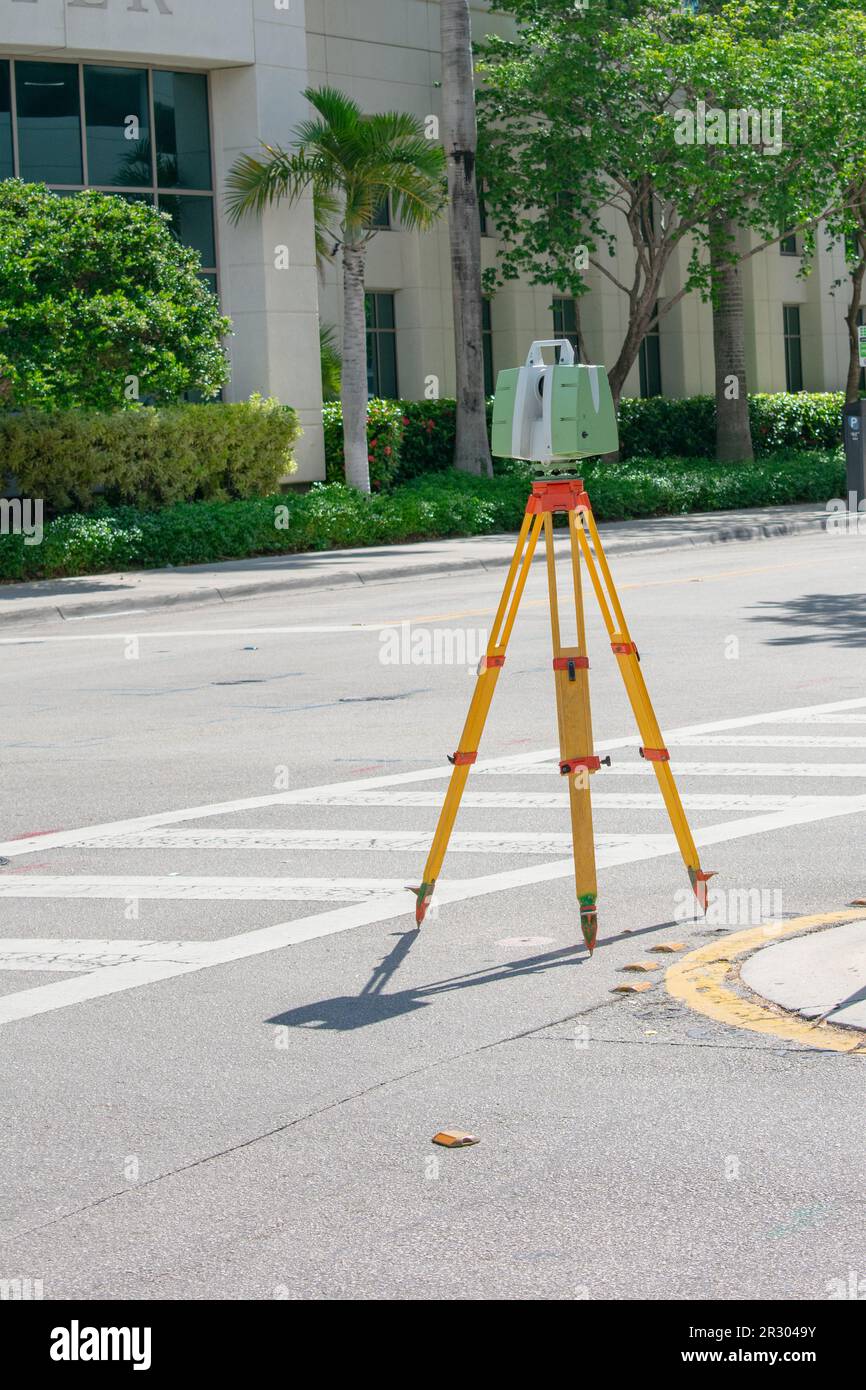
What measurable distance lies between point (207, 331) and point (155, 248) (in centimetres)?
120

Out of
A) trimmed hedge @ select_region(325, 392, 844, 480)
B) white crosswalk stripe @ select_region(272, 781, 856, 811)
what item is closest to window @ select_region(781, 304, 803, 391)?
trimmed hedge @ select_region(325, 392, 844, 480)

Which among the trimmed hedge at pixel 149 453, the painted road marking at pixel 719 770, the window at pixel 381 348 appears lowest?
the painted road marking at pixel 719 770

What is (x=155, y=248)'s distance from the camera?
23328 mm

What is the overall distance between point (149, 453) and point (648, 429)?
600 inches

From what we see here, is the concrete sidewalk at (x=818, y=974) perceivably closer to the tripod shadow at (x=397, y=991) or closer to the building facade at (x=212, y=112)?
the tripod shadow at (x=397, y=991)

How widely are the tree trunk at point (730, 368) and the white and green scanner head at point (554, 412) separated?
2917 centimetres

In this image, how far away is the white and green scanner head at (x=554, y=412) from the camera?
6.48 m

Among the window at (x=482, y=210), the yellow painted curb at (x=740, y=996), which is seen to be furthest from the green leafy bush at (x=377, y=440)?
the yellow painted curb at (x=740, y=996)

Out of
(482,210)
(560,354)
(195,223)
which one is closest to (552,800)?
(560,354)

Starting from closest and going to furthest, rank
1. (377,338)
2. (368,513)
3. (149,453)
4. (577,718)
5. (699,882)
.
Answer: (577,718) → (699,882) → (149,453) → (368,513) → (377,338)

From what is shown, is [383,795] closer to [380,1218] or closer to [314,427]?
[380,1218]

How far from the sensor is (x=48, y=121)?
1085 inches

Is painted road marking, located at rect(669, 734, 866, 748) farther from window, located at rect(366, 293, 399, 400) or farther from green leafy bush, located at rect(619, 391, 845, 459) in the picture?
green leafy bush, located at rect(619, 391, 845, 459)

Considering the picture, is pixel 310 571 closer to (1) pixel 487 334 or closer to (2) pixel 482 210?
(2) pixel 482 210
